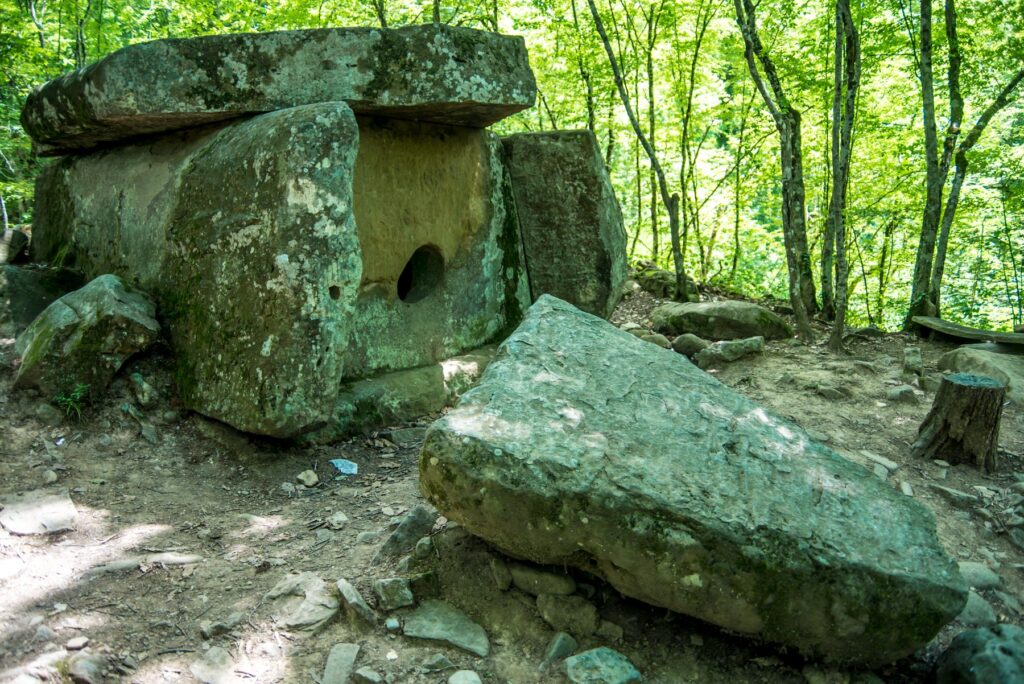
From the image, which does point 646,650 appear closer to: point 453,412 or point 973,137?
point 453,412

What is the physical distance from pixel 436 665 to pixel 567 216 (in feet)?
13.1

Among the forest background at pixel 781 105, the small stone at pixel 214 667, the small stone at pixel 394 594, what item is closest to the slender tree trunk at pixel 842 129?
the forest background at pixel 781 105

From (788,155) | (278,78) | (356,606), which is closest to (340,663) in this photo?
(356,606)

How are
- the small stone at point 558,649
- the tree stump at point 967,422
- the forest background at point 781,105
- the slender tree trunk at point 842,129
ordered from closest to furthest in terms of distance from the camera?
the small stone at point 558,649, the tree stump at point 967,422, the slender tree trunk at point 842,129, the forest background at point 781,105

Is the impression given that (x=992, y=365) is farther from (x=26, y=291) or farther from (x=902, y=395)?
(x=26, y=291)

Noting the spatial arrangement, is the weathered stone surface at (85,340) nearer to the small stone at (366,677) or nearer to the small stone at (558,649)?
the small stone at (366,677)

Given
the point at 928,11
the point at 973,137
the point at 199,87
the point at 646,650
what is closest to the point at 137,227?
the point at 199,87

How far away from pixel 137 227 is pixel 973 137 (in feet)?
21.4

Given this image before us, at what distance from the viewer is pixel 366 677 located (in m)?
2.38

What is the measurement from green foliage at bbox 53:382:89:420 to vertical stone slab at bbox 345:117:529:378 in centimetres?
141

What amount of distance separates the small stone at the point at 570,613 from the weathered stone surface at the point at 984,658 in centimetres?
109

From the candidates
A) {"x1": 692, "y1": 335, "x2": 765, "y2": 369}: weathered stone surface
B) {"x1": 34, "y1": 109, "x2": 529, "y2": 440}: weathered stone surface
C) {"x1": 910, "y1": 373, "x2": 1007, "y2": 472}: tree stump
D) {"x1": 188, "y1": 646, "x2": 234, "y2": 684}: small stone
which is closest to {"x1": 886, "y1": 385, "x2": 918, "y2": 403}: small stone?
{"x1": 910, "y1": 373, "x2": 1007, "y2": 472}: tree stump

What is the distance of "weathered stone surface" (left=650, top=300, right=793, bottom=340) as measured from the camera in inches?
249

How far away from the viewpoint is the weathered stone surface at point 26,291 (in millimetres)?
4543
